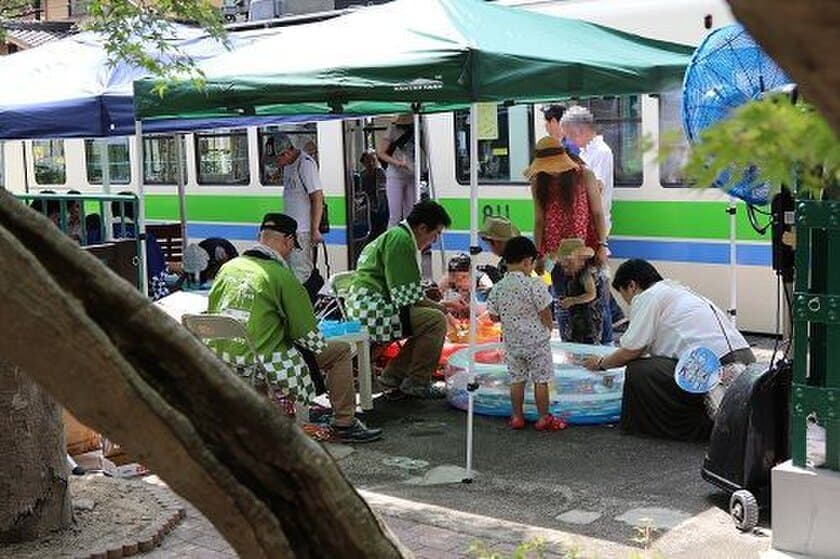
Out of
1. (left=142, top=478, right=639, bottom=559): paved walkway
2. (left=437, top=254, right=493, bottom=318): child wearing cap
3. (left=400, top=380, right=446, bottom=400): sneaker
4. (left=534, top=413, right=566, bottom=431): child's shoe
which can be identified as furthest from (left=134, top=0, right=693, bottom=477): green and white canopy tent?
(left=437, top=254, right=493, bottom=318): child wearing cap

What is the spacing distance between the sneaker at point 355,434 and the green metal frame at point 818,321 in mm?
3315

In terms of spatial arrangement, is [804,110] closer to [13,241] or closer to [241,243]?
[13,241]

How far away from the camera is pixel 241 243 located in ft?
48.5

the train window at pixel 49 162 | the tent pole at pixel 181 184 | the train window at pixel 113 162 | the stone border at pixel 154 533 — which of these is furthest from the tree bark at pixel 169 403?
the train window at pixel 49 162

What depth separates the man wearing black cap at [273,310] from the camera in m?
6.95

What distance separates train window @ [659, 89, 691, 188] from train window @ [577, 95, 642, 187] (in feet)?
→ 0.93

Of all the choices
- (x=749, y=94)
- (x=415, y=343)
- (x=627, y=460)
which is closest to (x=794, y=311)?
(x=749, y=94)

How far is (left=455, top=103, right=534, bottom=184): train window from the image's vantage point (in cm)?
1179

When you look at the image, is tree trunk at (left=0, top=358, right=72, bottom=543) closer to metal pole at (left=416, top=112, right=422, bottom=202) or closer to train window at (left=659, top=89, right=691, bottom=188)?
train window at (left=659, top=89, right=691, bottom=188)

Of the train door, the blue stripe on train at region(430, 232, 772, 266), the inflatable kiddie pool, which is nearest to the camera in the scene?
the inflatable kiddie pool

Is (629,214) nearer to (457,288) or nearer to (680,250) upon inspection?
(680,250)

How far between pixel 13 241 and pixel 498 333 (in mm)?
7436

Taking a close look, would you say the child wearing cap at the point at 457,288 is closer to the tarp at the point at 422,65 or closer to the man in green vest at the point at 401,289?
the man in green vest at the point at 401,289

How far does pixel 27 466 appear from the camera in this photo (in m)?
5.77
